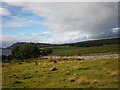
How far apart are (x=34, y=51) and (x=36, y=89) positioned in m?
93.1

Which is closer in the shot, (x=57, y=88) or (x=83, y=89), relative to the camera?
(x=83, y=89)

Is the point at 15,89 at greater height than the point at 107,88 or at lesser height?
lesser

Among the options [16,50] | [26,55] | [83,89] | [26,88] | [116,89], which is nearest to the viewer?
[116,89]

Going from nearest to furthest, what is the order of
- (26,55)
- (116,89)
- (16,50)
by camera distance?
(116,89) < (26,55) < (16,50)

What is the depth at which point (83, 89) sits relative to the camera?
11.1 m

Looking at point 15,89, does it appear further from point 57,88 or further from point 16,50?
point 16,50

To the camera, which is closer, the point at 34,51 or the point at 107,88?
the point at 107,88

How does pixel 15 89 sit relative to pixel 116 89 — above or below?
below

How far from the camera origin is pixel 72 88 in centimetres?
1163

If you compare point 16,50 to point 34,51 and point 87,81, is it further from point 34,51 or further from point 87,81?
point 87,81

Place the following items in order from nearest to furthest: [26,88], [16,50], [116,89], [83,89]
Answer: [116,89] → [83,89] → [26,88] → [16,50]

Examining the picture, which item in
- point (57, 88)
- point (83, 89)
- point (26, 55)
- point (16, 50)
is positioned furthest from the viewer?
point (16, 50)

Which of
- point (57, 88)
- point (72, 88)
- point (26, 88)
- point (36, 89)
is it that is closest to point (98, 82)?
point (72, 88)

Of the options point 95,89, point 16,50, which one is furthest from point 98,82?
point 16,50
